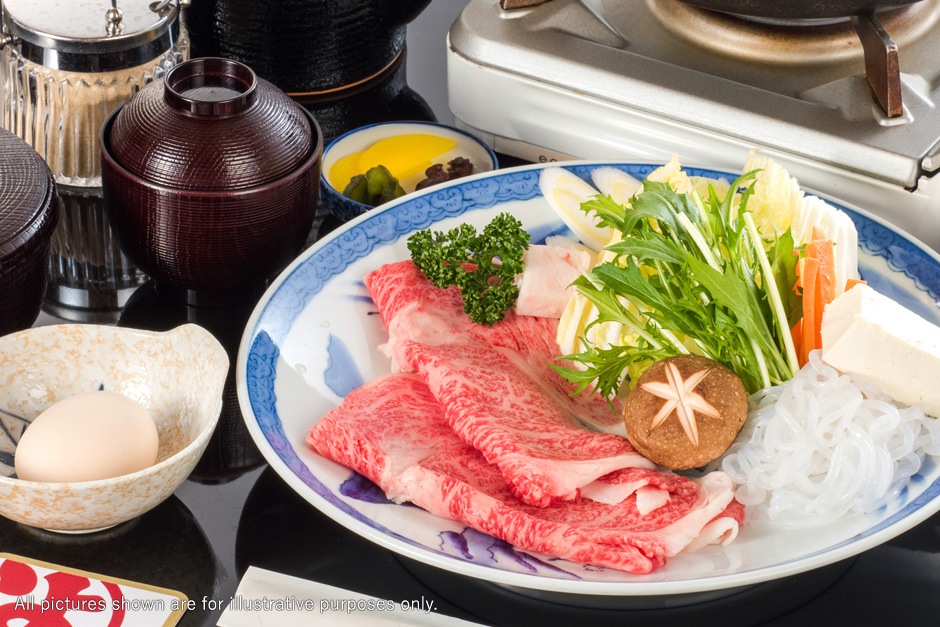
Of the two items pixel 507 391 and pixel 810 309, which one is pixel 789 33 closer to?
pixel 810 309

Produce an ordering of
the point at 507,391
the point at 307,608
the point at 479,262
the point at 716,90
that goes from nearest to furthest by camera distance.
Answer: the point at 307,608, the point at 507,391, the point at 479,262, the point at 716,90

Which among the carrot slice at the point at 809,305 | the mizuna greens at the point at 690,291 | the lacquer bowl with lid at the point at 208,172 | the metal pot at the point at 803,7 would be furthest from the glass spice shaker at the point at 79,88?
the carrot slice at the point at 809,305

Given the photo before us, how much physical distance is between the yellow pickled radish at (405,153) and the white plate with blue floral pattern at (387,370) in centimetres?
15

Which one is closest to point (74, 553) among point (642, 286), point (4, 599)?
point (4, 599)

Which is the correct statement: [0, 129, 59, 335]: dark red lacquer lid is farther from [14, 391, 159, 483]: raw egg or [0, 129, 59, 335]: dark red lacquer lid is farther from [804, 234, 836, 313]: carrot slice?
[804, 234, 836, 313]: carrot slice

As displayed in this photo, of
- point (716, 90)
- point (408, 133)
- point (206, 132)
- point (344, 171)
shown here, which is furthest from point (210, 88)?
point (716, 90)

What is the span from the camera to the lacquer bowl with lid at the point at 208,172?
4.11ft

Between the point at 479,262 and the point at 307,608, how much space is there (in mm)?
557

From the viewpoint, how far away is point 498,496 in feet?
3.61

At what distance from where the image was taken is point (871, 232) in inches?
57.7

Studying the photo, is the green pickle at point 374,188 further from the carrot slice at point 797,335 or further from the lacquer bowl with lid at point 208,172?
the carrot slice at point 797,335

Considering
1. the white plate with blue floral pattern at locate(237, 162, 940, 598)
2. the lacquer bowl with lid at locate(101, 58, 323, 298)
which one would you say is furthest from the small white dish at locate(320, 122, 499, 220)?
the lacquer bowl with lid at locate(101, 58, 323, 298)

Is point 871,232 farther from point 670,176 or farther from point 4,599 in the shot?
point 4,599

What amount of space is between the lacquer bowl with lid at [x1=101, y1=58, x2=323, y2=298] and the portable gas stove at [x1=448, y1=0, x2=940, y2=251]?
41 cm
